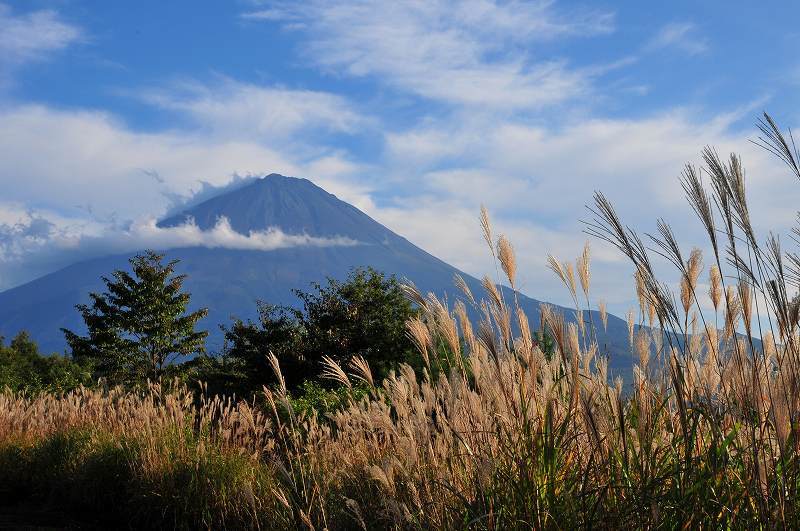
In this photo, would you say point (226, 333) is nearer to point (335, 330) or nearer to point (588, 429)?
point (335, 330)

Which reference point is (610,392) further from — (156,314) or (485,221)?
(156,314)

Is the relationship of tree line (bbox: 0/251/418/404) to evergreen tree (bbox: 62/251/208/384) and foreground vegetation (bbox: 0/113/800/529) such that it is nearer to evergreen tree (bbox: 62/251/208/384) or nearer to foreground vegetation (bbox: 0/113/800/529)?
evergreen tree (bbox: 62/251/208/384)

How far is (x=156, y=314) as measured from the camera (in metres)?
24.2

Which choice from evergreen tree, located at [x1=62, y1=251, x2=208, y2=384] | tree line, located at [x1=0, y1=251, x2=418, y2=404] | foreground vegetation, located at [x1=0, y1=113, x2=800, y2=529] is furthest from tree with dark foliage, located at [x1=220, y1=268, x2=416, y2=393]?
foreground vegetation, located at [x1=0, y1=113, x2=800, y2=529]

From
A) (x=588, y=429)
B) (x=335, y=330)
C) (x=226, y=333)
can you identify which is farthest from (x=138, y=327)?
(x=588, y=429)

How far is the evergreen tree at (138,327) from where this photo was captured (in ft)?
77.0

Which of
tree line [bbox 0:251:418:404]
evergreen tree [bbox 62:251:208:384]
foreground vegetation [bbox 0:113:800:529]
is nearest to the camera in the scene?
foreground vegetation [bbox 0:113:800:529]

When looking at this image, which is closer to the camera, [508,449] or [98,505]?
[508,449]

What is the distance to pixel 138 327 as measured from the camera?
78.9 feet

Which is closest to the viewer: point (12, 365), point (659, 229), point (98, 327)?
point (659, 229)

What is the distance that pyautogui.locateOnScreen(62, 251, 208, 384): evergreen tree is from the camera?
23484 mm

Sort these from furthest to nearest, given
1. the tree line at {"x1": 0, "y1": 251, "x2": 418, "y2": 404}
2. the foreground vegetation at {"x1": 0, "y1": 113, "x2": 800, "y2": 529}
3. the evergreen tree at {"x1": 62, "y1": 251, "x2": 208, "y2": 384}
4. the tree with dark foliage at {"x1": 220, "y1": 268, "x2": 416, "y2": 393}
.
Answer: the evergreen tree at {"x1": 62, "y1": 251, "x2": 208, "y2": 384} → the tree line at {"x1": 0, "y1": 251, "x2": 418, "y2": 404} → the tree with dark foliage at {"x1": 220, "y1": 268, "x2": 416, "y2": 393} → the foreground vegetation at {"x1": 0, "y1": 113, "x2": 800, "y2": 529}

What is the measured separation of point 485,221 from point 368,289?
18.1 m

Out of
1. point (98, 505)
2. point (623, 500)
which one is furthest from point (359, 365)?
point (98, 505)
